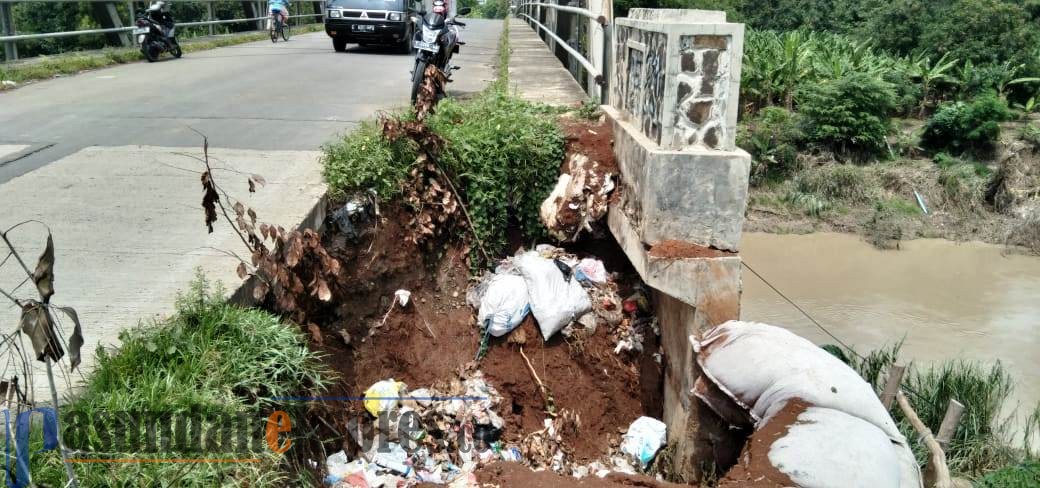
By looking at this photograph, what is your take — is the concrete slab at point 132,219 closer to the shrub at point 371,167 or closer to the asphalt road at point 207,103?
the shrub at point 371,167

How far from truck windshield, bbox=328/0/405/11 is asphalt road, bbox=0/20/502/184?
179 cm

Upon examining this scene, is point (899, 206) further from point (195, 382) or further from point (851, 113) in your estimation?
point (195, 382)

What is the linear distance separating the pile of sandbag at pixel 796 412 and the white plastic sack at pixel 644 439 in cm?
88

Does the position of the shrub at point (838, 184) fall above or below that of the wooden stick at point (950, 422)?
below

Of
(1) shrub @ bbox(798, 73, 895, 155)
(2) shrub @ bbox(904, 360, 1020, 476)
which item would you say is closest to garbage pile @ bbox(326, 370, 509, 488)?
(2) shrub @ bbox(904, 360, 1020, 476)

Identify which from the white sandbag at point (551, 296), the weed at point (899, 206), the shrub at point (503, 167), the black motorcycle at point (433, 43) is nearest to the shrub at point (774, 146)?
the weed at point (899, 206)

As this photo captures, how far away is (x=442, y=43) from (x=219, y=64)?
6.54 metres

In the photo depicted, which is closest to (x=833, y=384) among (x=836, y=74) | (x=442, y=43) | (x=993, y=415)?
(x=993, y=415)

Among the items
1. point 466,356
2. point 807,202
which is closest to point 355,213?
point 466,356

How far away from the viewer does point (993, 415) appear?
250 inches

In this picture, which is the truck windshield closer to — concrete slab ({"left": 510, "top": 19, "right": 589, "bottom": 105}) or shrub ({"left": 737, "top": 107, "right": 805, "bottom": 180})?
concrete slab ({"left": 510, "top": 19, "right": 589, "bottom": 105})

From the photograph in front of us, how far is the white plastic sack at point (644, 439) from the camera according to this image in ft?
17.1

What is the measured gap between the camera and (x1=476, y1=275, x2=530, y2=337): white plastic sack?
217 inches

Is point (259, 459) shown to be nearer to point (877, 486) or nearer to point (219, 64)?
→ point (877, 486)
